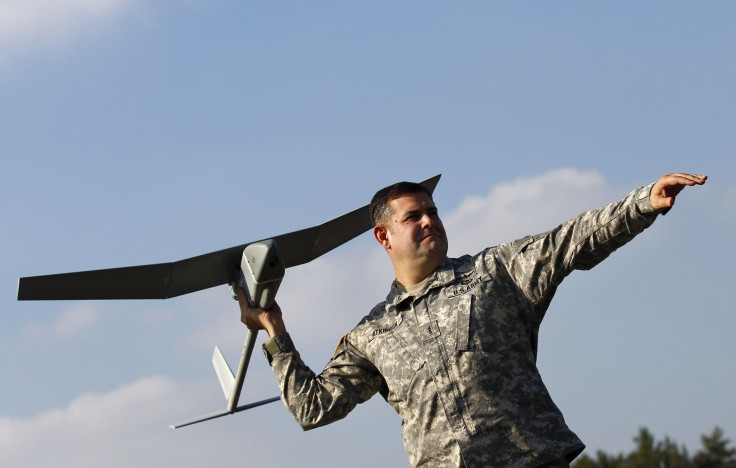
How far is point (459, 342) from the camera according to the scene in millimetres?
5441

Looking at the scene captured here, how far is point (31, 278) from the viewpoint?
6.76m

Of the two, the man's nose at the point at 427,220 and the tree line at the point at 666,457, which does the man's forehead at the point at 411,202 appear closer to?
the man's nose at the point at 427,220

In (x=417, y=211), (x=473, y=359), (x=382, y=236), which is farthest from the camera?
(x=382, y=236)

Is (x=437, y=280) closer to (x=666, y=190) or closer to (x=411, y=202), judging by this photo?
(x=411, y=202)

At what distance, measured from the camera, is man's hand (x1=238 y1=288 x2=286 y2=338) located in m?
6.29

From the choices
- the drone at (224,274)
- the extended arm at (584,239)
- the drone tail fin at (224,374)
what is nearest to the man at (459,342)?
the extended arm at (584,239)

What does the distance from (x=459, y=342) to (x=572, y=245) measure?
919mm

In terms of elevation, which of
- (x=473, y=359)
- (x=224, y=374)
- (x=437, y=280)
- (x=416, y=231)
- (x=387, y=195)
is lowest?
(x=473, y=359)

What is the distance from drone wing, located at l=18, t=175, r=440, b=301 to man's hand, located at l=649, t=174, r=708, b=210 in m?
3.67

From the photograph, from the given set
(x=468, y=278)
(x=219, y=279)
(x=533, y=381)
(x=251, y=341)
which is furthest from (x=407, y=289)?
(x=251, y=341)

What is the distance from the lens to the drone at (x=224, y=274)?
6.68 meters

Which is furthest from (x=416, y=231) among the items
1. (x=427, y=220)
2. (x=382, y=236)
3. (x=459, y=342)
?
(x=459, y=342)

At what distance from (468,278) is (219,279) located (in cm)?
268

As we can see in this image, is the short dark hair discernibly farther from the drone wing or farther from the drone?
A: the drone wing
